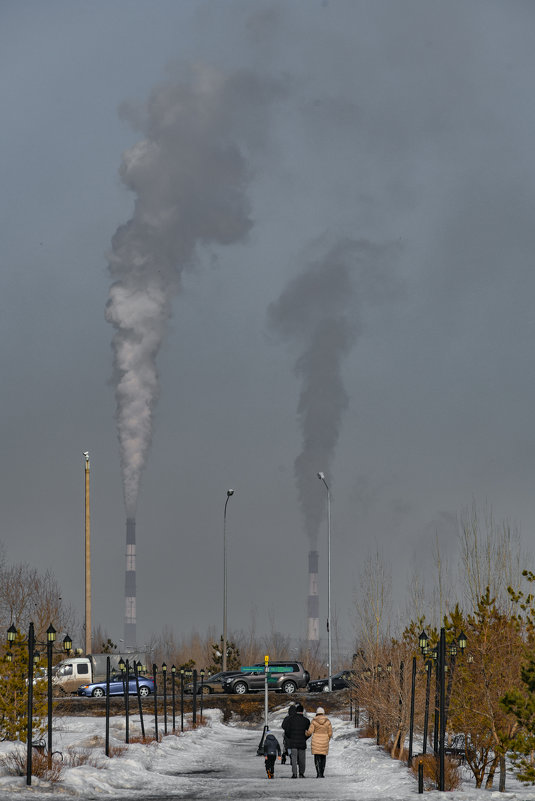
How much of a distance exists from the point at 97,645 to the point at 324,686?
188 ft

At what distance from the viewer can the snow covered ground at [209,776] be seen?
2270cm

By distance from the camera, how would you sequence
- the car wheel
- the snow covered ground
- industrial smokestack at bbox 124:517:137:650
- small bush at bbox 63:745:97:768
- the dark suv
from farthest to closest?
industrial smokestack at bbox 124:517:137:650 < the car wheel < the dark suv < small bush at bbox 63:745:97:768 < the snow covered ground

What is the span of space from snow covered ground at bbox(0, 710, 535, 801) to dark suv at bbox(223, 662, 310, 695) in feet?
52.3

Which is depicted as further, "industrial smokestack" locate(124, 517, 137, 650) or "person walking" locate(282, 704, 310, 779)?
"industrial smokestack" locate(124, 517, 137, 650)

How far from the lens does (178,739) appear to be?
135 ft

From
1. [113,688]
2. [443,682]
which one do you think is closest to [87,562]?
[113,688]

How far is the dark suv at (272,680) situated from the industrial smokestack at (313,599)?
3848 inches

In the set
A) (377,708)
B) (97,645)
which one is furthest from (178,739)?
(97,645)

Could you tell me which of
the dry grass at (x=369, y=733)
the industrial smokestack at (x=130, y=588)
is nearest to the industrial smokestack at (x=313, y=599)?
the industrial smokestack at (x=130, y=588)

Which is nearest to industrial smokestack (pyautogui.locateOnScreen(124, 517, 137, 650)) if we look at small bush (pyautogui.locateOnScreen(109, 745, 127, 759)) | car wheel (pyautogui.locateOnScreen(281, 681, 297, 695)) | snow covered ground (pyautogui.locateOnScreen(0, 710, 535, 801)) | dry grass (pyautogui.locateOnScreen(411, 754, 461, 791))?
car wheel (pyautogui.locateOnScreen(281, 681, 297, 695))

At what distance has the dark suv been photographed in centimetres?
6059

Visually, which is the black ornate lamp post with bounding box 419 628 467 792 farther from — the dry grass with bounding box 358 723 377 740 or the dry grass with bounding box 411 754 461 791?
the dry grass with bounding box 358 723 377 740

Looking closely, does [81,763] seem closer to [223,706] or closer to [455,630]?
[455,630]

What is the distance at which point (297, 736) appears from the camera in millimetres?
28719
